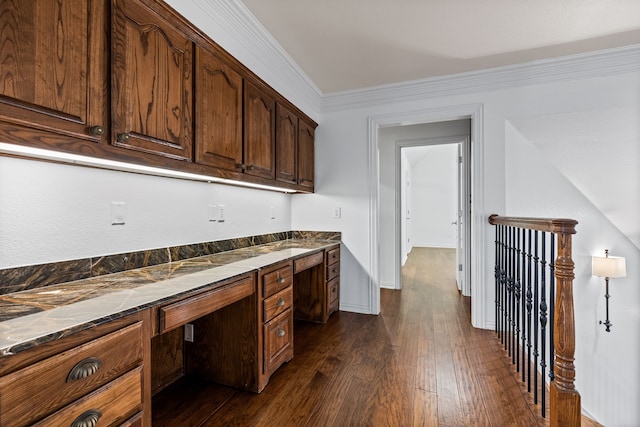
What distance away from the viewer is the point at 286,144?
273cm

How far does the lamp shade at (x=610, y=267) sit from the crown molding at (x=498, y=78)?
1628 mm

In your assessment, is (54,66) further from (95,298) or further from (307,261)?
(307,261)

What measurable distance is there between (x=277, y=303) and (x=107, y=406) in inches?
43.6

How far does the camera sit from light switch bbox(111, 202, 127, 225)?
1517 millimetres

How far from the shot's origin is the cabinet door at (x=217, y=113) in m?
1.69

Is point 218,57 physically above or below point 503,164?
above

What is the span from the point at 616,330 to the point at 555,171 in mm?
1541

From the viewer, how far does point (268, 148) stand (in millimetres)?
2422

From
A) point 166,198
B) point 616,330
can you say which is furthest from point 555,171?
point 166,198

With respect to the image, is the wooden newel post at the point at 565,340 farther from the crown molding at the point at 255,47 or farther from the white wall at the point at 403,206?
the white wall at the point at 403,206

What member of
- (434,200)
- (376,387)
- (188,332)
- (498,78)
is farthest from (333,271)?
Result: (434,200)

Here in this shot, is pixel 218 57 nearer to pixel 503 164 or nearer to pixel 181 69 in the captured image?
pixel 181 69

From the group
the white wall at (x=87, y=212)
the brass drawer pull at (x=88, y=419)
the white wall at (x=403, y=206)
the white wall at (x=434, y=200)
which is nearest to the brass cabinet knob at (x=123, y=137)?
the white wall at (x=87, y=212)

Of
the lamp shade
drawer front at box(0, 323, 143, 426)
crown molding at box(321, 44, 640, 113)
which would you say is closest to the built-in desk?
drawer front at box(0, 323, 143, 426)
